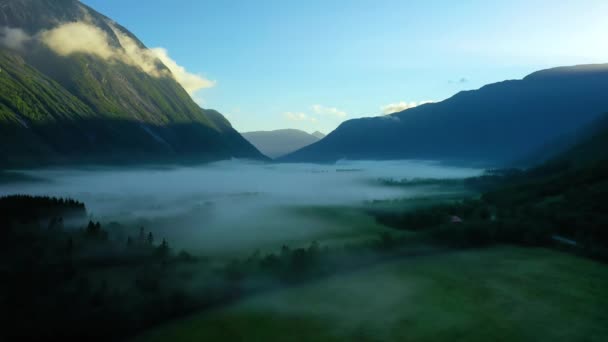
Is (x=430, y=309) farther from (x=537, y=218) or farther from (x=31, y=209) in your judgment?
(x=31, y=209)

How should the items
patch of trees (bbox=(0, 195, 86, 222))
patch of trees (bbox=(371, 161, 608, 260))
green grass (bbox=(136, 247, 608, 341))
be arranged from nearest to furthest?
green grass (bbox=(136, 247, 608, 341))
patch of trees (bbox=(371, 161, 608, 260))
patch of trees (bbox=(0, 195, 86, 222))

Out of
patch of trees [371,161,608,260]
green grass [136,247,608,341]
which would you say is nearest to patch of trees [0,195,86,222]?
green grass [136,247,608,341]

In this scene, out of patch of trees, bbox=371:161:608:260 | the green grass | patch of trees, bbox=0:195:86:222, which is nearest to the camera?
the green grass

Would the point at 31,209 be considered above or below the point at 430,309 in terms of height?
above

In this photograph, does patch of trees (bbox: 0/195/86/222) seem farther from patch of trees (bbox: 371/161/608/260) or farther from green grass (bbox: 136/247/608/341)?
patch of trees (bbox: 371/161/608/260)

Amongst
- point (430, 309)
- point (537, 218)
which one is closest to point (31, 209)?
point (430, 309)

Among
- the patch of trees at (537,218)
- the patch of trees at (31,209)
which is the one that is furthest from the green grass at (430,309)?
the patch of trees at (31,209)

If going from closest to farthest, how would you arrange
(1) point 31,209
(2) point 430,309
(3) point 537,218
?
(2) point 430,309, (1) point 31,209, (3) point 537,218

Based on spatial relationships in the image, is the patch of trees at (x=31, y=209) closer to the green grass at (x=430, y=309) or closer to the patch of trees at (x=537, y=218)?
the green grass at (x=430, y=309)

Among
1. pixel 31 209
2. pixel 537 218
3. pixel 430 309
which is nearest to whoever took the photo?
pixel 430 309

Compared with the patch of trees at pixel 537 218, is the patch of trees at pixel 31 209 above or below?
above
